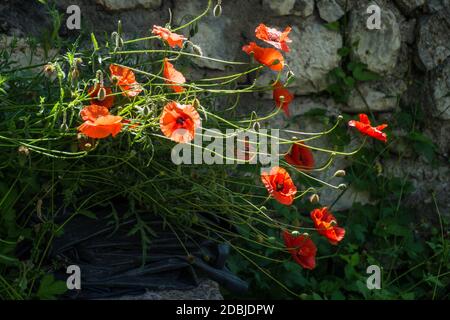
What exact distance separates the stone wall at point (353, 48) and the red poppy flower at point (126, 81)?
48 cm

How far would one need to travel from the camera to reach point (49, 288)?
5.62 ft

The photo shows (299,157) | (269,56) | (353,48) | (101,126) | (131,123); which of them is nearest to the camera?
(101,126)

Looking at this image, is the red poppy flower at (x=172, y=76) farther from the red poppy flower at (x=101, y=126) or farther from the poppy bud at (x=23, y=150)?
the poppy bud at (x=23, y=150)

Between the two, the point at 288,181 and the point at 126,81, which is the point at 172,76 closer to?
the point at 126,81

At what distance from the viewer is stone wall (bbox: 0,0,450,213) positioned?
7.48ft

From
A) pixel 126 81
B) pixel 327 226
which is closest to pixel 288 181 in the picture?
pixel 327 226

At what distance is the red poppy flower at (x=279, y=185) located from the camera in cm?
177

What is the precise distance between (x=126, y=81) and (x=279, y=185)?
37 centimetres

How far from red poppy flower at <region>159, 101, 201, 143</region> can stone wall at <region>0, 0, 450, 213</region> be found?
2.20ft

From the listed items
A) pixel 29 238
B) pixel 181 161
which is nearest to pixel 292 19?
pixel 181 161

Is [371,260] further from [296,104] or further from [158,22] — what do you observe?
[158,22]
